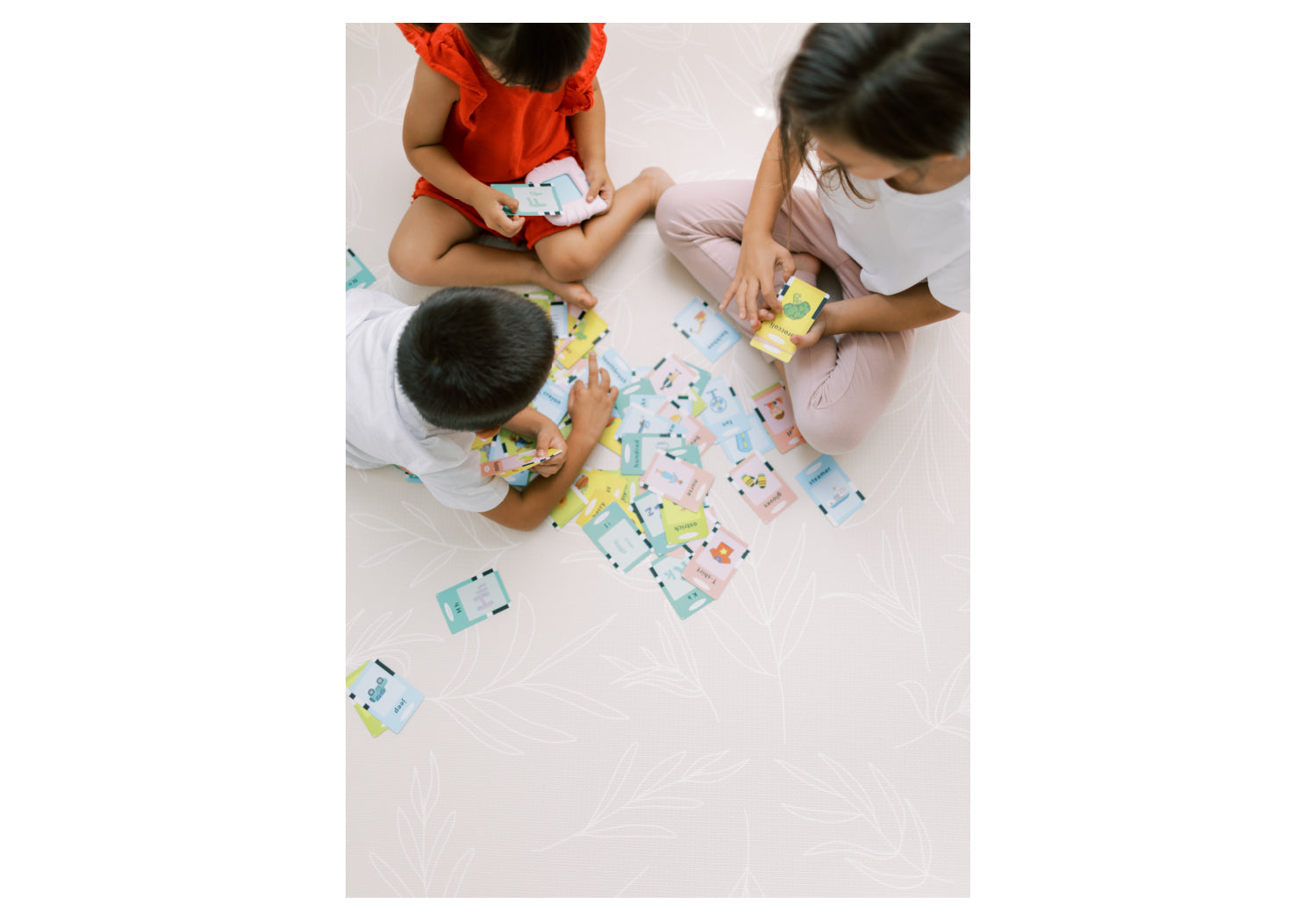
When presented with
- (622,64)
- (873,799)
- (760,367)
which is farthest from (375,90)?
(873,799)

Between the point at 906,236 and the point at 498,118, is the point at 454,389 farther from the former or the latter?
the point at 906,236

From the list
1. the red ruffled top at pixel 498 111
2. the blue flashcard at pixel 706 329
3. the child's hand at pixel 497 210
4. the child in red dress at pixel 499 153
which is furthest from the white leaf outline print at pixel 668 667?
the red ruffled top at pixel 498 111

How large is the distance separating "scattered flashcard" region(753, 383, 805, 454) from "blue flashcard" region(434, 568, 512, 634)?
1.97 feet

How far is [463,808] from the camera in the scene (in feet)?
4.43

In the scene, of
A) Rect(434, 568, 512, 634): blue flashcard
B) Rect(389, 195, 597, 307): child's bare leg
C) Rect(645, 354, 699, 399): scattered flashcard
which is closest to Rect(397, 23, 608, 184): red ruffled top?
Rect(389, 195, 597, 307): child's bare leg

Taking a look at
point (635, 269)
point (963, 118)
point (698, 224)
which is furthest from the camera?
point (635, 269)

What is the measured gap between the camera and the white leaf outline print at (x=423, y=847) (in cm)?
134

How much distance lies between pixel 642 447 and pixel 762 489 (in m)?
0.25

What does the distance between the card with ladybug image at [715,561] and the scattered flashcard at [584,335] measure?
0.43m

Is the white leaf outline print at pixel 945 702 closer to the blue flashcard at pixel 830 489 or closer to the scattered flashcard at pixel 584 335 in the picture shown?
the blue flashcard at pixel 830 489

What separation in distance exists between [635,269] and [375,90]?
638mm

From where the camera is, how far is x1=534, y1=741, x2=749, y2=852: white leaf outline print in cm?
134

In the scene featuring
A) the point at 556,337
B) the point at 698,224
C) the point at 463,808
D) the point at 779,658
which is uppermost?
the point at 698,224

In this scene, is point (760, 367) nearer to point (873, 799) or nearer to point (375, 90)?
point (873, 799)
